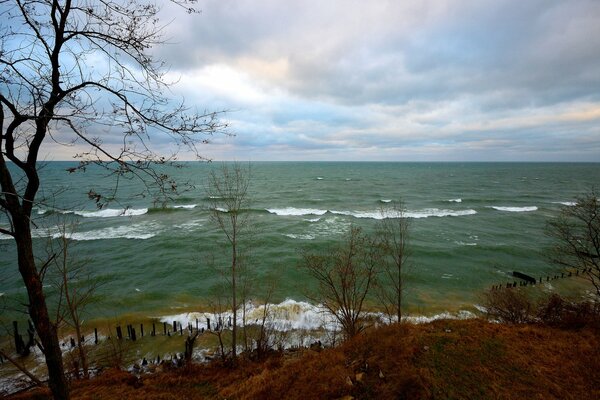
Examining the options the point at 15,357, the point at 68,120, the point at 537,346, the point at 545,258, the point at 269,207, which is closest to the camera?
the point at 68,120

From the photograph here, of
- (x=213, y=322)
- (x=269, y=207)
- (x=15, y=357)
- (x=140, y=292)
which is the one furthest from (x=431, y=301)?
(x=269, y=207)

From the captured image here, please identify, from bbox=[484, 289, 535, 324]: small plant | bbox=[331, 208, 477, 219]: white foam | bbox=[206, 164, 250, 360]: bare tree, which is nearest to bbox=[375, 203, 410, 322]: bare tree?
bbox=[484, 289, 535, 324]: small plant

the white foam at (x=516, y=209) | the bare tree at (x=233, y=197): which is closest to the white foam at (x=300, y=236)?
the bare tree at (x=233, y=197)

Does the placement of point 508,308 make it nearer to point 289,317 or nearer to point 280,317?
point 289,317

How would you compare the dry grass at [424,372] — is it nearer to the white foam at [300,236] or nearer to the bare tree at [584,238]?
the bare tree at [584,238]

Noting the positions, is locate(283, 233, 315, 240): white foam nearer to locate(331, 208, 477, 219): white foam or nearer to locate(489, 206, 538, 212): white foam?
locate(331, 208, 477, 219): white foam

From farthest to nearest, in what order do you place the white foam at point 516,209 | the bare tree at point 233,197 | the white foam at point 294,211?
the white foam at point 516,209 < the white foam at point 294,211 < the bare tree at point 233,197

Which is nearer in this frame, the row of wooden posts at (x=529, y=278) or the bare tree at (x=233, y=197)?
the bare tree at (x=233, y=197)

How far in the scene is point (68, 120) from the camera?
147 inches

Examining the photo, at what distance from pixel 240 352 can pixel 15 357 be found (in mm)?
12068

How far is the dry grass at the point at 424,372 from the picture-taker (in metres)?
7.52

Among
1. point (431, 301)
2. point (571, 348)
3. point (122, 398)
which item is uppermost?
point (571, 348)

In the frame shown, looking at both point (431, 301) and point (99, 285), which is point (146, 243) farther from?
point (431, 301)

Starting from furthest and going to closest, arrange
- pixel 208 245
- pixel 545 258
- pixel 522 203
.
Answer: pixel 522 203 → pixel 208 245 → pixel 545 258
